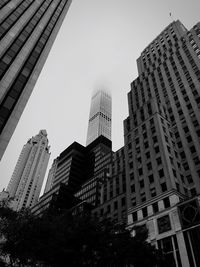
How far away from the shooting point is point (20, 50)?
4528 centimetres

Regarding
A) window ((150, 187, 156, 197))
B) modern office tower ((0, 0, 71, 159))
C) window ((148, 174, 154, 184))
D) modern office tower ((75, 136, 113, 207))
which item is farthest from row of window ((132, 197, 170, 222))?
modern office tower ((75, 136, 113, 207))

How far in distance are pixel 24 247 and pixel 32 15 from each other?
165 feet

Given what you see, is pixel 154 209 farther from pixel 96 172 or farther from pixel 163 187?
pixel 96 172

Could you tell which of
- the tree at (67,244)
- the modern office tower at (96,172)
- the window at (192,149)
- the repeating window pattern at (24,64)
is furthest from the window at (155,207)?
the modern office tower at (96,172)

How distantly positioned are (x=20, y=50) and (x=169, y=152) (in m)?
39.2

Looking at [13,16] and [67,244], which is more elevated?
[13,16]

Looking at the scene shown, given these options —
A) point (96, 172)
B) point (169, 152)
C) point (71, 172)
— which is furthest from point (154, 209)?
point (71, 172)

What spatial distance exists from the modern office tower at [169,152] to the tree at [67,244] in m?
20.3

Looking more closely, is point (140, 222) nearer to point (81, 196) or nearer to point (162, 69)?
point (162, 69)

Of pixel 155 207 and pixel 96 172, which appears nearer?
pixel 155 207

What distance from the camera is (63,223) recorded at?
24.2 m

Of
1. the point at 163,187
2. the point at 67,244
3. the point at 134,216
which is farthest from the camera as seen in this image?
the point at 134,216

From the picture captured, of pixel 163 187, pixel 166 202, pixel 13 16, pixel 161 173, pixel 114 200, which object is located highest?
pixel 13 16

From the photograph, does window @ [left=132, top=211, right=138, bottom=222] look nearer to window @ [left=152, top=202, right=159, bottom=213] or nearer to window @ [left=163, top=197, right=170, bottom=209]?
window @ [left=152, top=202, right=159, bottom=213]
